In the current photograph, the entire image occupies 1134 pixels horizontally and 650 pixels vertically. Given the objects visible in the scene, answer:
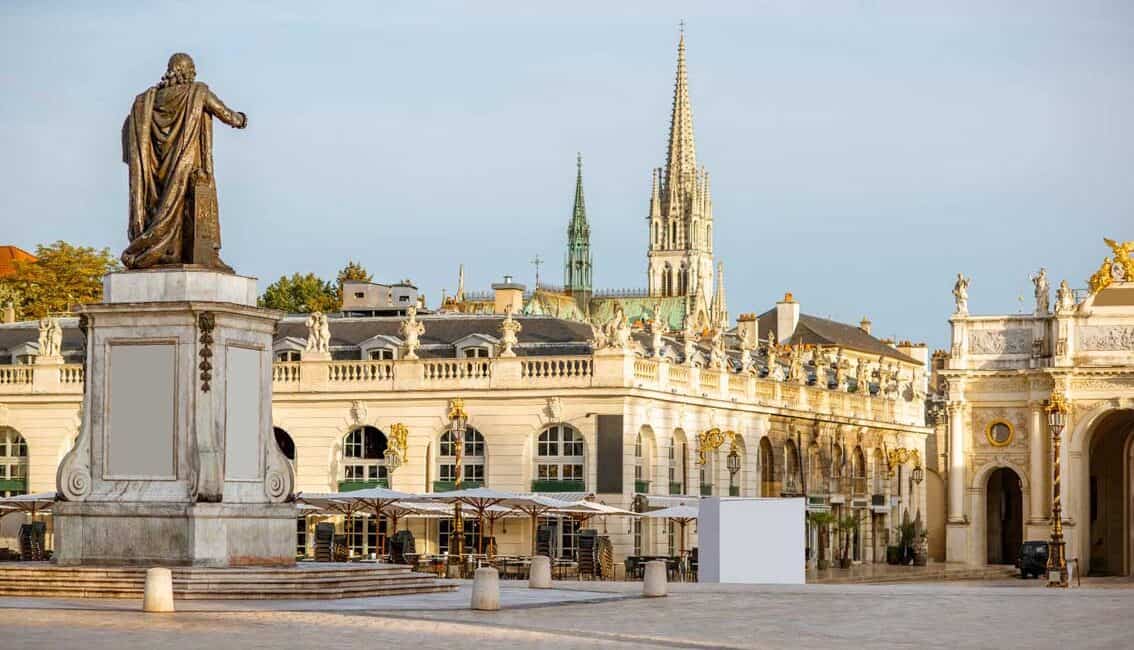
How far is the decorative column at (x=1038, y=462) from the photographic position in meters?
104

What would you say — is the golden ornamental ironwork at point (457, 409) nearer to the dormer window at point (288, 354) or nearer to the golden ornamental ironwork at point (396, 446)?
the golden ornamental ironwork at point (396, 446)

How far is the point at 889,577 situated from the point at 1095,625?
4611 cm

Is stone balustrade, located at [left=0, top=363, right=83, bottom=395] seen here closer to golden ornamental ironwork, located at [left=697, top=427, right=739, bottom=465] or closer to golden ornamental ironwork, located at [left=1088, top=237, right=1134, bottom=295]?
golden ornamental ironwork, located at [left=697, top=427, right=739, bottom=465]

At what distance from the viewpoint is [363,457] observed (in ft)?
266

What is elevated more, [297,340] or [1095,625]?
[297,340]

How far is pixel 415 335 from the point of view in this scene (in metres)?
80.8

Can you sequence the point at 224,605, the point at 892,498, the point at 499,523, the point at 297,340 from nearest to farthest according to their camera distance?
1. the point at 224,605
2. the point at 499,523
3. the point at 297,340
4. the point at 892,498

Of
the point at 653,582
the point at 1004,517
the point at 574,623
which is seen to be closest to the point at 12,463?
the point at 653,582

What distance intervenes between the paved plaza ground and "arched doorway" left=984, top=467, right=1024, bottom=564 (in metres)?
71.8

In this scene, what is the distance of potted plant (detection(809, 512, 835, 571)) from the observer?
9238cm

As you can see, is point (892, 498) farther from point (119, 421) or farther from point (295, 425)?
point (119, 421)

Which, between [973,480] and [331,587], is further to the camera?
[973,480]

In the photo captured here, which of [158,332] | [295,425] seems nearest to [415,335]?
[295,425]

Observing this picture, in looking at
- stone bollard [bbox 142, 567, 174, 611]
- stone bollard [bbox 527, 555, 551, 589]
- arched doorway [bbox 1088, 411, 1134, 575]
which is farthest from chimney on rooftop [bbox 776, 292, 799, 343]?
stone bollard [bbox 142, 567, 174, 611]
